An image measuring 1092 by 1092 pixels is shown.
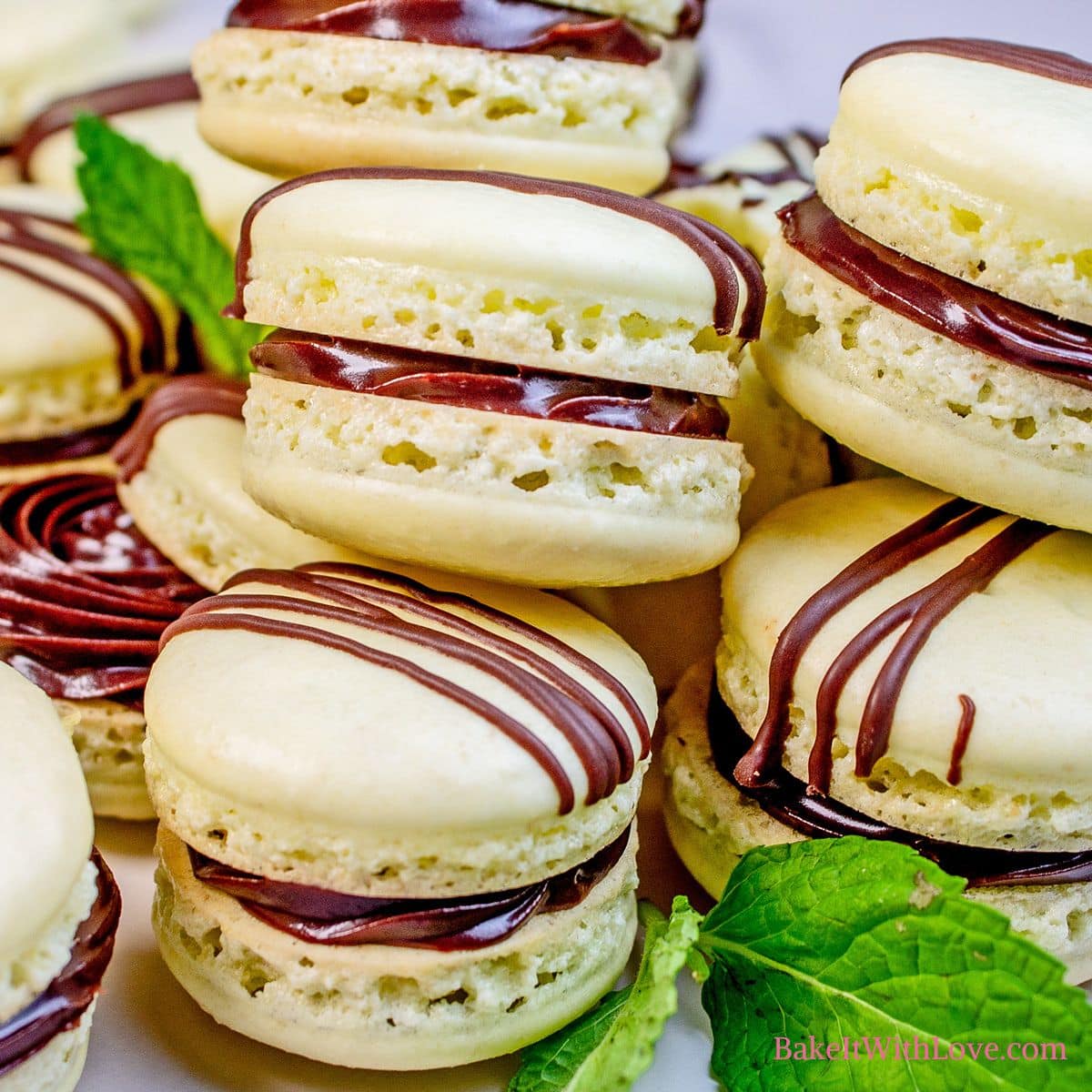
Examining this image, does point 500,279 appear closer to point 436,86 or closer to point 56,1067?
point 436,86

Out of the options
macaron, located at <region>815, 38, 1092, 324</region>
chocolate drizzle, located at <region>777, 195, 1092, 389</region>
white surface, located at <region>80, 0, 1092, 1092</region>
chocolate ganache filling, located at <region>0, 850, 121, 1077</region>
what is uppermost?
macaron, located at <region>815, 38, 1092, 324</region>

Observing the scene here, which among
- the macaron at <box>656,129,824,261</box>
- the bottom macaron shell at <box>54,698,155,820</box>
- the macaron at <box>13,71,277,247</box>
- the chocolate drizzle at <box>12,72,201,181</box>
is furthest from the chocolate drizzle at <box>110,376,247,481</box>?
the chocolate drizzle at <box>12,72,201,181</box>

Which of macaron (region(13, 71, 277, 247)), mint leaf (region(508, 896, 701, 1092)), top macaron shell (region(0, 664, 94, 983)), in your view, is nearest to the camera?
top macaron shell (region(0, 664, 94, 983))

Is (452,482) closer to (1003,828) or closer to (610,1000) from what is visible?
(610,1000)

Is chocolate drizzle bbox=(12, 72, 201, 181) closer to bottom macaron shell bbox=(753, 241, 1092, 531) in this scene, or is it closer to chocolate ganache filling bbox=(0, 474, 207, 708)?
chocolate ganache filling bbox=(0, 474, 207, 708)

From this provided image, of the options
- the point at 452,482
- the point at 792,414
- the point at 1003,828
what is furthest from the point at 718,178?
the point at 1003,828

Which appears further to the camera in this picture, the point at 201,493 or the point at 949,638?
the point at 201,493

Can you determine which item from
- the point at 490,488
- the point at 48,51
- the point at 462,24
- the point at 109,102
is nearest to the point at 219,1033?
the point at 490,488
